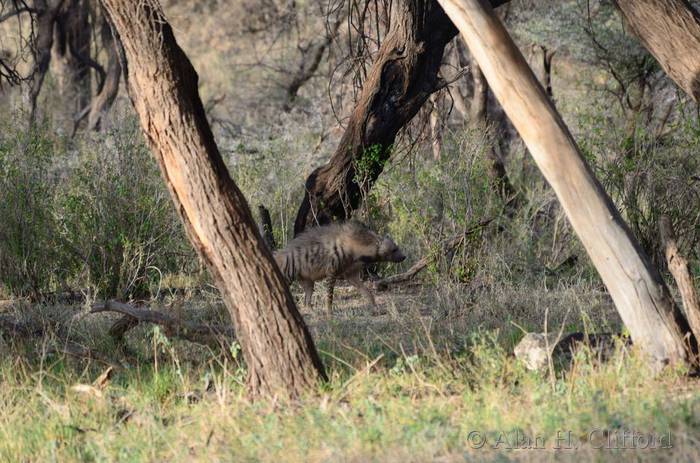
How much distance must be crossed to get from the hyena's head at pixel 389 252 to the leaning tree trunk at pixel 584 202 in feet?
11.7

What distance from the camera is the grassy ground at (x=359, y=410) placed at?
4.57 meters

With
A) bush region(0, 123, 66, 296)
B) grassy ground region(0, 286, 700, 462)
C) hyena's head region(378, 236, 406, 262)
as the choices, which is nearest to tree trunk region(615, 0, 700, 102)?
grassy ground region(0, 286, 700, 462)

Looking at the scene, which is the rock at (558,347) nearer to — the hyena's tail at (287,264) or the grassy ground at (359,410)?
the grassy ground at (359,410)

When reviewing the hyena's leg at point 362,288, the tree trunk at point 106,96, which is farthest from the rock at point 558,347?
the tree trunk at point 106,96

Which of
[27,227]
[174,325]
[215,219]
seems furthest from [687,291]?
[27,227]

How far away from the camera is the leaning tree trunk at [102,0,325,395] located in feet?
18.2

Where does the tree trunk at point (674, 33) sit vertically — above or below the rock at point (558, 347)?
above

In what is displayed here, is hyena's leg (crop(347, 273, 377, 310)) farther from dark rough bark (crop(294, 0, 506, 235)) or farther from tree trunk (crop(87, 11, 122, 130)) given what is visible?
tree trunk (crop(87, 11, 122, 130))

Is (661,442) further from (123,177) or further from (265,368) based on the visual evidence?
(123,177)

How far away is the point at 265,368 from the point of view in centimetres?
555

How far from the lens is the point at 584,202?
5496 mm

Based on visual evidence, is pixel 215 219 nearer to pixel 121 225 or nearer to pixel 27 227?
pixel 121 225

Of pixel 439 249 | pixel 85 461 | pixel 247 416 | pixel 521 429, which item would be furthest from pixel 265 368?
pixel 439 249

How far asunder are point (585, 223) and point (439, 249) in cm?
353
